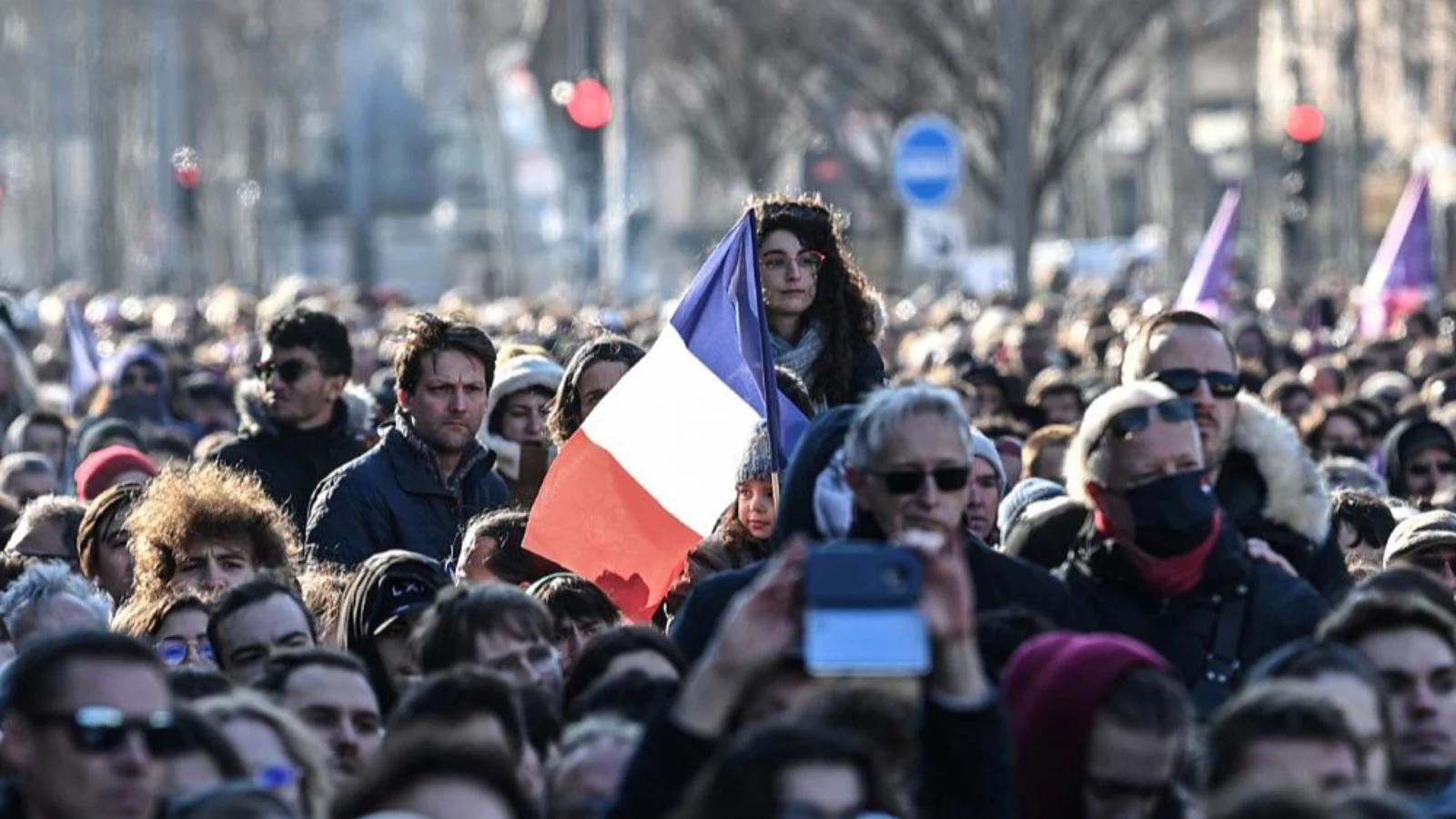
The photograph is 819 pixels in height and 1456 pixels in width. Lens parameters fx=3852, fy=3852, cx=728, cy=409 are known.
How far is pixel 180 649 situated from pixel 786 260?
232 centimetres

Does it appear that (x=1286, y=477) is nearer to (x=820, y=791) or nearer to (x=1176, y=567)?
(x=1176, y=567)

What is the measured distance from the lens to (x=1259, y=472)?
826 cm

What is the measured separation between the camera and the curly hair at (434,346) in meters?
10.7

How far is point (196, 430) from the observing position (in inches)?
697

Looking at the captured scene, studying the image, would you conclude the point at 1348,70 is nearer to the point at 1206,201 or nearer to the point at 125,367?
the point at 1206,201

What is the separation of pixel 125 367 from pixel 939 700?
12.6 m

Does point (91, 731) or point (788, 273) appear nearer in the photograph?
point (91, 731)

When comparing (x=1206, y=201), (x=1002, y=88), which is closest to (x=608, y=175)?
(x=1002, y=88)

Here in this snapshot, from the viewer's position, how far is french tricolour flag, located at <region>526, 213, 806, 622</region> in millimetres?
9664

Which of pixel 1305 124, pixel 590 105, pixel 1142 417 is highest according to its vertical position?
pixel 590 105

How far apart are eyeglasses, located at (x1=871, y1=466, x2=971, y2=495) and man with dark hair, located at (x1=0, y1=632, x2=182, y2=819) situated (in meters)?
1.40

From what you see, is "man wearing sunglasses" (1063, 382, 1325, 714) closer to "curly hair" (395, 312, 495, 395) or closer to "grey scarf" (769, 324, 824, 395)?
"grey scarf" (769, 324, 824, 395)

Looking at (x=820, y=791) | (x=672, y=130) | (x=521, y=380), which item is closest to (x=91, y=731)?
(x=820, y=791)

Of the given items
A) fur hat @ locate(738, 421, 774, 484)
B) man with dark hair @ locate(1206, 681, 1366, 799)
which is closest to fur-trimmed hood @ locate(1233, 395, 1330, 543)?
fur hat @ locate(738, 421, 774, 484)
